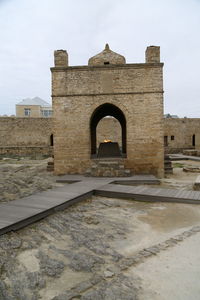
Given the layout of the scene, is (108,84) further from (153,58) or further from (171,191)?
(171,191)

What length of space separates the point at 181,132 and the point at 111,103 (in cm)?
2020

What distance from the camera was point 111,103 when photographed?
10.6 meters

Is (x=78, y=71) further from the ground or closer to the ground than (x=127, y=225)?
further from the ground

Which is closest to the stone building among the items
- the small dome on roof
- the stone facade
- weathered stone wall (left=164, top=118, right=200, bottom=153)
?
the small dome on roof

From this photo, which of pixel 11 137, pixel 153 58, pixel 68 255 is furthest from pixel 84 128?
pixel 11 137

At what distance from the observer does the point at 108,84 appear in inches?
416

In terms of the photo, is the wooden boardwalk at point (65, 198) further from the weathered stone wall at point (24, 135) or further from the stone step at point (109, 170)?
the weathered stone wall at point (24, 135)

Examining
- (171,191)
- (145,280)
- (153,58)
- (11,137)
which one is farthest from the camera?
(11,137)

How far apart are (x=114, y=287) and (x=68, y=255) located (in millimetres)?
1039

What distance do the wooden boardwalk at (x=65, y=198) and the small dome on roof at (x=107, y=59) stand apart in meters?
5.93

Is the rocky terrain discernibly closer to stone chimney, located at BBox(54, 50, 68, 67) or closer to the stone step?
the stone step

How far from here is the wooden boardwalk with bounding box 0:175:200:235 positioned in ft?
15.4

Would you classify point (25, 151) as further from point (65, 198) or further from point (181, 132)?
point (65, 198)

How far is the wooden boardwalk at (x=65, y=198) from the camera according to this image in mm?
4684
